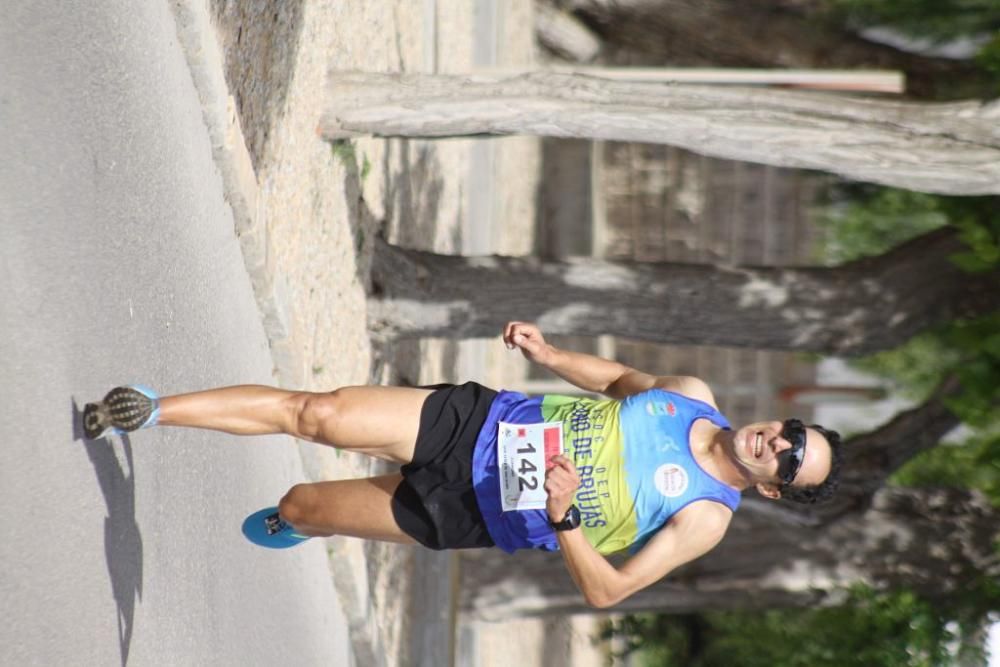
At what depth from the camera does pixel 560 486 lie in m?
4.29

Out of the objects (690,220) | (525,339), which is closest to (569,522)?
(525,339)

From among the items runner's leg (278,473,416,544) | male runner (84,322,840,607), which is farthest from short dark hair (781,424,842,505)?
runner's leg (278,473,416,544)

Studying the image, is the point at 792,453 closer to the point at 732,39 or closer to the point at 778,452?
the point at 778,452

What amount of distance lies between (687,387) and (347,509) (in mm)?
1378

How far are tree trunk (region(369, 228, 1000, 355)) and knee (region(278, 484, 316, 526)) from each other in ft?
8.40

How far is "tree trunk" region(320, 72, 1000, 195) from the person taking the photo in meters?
6.57

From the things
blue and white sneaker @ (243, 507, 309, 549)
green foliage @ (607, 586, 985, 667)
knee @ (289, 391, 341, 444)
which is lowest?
green foliage @ (607, 586, 985, 667)

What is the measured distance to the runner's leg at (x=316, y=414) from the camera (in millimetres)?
4508

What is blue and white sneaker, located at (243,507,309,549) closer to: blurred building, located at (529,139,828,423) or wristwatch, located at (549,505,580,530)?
wristwatch, located at (549,505,580,530)

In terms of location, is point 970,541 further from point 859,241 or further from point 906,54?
point 859,241

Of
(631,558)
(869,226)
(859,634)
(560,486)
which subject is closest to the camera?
(560,486)

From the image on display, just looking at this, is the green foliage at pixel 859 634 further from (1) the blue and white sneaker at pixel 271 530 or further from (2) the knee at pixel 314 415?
(2) the knee at pixel 314 415

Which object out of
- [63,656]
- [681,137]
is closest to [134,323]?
[63,656]

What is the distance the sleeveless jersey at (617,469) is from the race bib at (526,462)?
0.04 m
